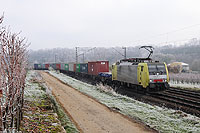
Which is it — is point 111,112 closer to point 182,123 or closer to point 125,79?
point 182,123

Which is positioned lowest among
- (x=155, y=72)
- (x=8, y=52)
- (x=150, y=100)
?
(x=150, y=100)

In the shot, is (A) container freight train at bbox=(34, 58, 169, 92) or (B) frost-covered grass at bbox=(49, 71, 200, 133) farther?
(A) container freight train at bbox=(34, 58, 169, 92)

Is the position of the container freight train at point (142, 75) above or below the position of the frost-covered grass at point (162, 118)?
above

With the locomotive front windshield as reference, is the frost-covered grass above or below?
below

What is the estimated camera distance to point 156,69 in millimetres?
16750

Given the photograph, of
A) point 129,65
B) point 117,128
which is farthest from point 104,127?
point 129,65

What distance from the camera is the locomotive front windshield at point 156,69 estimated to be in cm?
1648

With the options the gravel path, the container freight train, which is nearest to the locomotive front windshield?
the container freight train

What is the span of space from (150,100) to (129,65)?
210 inches

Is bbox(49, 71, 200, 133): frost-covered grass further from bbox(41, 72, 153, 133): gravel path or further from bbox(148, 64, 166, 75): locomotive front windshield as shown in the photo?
bbox(148, 64, 166, 75): locomotive front windshield

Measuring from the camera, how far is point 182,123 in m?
8.83

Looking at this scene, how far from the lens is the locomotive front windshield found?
54.1ft

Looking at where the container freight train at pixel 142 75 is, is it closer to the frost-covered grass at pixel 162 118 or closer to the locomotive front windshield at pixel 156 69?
the locomotive front windshield at pixel 156 69

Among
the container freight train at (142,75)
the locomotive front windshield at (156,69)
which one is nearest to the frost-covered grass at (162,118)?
the container freight train at (142,75)
